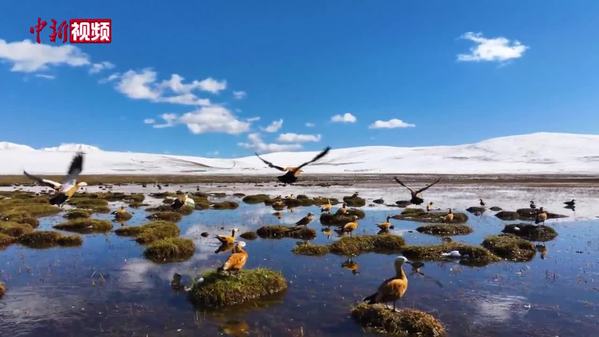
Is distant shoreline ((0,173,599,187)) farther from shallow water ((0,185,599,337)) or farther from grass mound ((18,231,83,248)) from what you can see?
grass mound ((18,231,83,248))

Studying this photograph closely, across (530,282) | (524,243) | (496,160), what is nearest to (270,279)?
(530,282)

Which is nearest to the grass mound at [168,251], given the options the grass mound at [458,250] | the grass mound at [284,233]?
the grass mound at [284,233]

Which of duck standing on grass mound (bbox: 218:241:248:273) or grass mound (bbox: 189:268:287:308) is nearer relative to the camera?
grass mound (bbox: 189:268:287:308)

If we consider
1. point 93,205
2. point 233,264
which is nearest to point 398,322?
point 233,264

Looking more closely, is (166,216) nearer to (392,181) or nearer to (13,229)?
(13,229)

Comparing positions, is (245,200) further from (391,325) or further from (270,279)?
(391,325)

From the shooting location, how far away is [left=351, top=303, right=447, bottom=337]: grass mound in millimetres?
12992

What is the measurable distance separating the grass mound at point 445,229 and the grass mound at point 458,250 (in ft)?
21.7

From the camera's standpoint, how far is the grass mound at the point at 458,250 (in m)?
21.7

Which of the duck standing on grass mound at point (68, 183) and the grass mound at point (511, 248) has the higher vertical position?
the duck standing on grass mound at point (68, 183)

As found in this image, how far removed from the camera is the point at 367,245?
81.2 feet

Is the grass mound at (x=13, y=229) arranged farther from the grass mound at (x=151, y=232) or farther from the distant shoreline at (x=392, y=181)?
the distant shoreline at (x=392, y=181)

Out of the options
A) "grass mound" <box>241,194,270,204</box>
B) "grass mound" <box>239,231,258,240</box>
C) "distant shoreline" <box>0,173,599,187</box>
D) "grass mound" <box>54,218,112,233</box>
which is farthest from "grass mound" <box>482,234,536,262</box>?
"distant shoreline" <box>0,173,599,187</box>

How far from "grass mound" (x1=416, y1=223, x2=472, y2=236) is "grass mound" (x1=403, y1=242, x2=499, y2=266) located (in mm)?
6613
